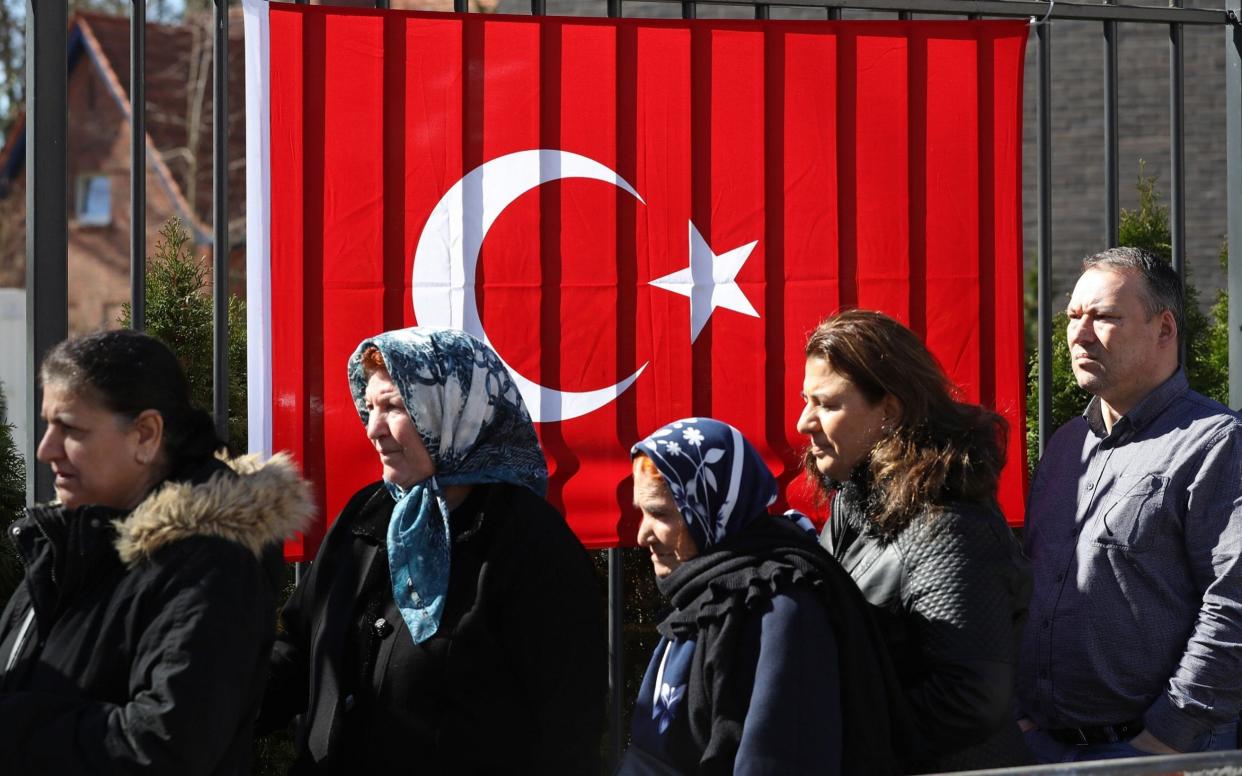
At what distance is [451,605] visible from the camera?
8.34 ft

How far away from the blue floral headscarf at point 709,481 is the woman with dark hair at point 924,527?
0.29m

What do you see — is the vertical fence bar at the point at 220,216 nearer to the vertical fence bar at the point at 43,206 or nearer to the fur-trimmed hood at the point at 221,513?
the vertical fence bar at the point at 43,206

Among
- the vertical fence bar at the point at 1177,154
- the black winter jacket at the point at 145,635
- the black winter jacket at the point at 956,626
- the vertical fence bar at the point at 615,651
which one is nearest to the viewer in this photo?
the black winter jacket at the point at 145,635

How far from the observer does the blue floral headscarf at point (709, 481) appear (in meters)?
2.42

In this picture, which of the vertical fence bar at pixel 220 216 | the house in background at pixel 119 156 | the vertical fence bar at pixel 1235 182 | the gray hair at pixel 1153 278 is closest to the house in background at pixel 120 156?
the house in background at pixel 119 156

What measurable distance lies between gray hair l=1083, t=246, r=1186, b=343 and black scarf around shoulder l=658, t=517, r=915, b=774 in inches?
49.7

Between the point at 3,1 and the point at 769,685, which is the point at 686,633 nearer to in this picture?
the point at 769,685

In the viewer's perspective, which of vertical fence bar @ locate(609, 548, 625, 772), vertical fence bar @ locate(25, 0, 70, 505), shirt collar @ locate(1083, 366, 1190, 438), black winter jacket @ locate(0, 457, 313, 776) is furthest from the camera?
vertical fence bar @ locate(609, 548, 625, 772)

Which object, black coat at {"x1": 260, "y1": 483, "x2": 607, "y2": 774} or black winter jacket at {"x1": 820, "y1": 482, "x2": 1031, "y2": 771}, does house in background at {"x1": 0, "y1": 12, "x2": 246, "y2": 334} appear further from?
black winter jacket at {"x1": 820, "y1": 482, "x2": 1031, "y2": 771}

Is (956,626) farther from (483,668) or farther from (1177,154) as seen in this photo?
(1177,154)

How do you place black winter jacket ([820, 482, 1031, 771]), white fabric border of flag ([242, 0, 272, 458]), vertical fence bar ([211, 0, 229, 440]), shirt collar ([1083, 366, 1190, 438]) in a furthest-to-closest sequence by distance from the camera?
white fabric border of flag ([242, 0, 272, 458]) < vertical fence bar ([211, 0, 229, 440]) < shirt collar ([1083, 366, 1190, 438]) < black winter jacket ([820, 482, 1031, 771])

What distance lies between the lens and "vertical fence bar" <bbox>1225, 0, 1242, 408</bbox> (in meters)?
4.09

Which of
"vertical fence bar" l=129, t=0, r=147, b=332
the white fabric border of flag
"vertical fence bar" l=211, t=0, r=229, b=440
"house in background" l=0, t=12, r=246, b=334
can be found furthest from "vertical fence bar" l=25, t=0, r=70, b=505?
"house in background" l=0, t=12, r=246, b=334

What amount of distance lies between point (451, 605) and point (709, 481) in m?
0.54
